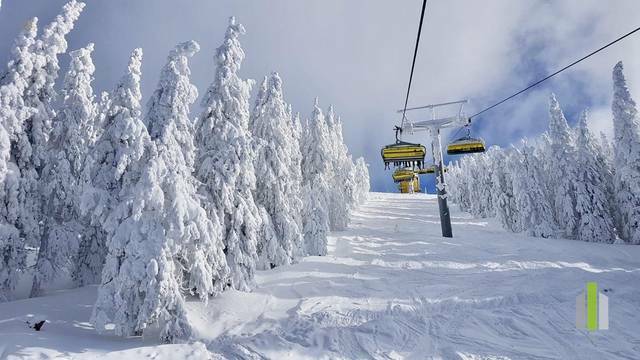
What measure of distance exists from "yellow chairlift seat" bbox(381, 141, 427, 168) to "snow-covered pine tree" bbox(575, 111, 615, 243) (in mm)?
18888

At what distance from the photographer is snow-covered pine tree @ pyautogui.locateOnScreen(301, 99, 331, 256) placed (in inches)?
914

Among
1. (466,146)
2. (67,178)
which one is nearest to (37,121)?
(67,178)

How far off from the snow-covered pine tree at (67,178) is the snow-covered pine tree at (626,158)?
125 ft

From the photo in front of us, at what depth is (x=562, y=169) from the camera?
106ft

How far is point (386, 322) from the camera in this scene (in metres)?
11.5

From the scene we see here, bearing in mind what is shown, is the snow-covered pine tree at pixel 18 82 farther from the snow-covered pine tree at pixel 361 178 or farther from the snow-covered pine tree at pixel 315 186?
the snow-covered pine tree at pixel 361 178

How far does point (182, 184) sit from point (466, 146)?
17880mm

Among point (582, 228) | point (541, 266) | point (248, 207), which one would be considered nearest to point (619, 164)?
point (582, 228)

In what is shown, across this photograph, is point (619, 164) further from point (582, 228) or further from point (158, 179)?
point (158, 179)

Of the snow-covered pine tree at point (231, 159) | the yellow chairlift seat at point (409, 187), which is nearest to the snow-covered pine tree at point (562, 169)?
the snow-covered pine tree at point (231, 159)

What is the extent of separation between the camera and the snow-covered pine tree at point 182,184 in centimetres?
1120

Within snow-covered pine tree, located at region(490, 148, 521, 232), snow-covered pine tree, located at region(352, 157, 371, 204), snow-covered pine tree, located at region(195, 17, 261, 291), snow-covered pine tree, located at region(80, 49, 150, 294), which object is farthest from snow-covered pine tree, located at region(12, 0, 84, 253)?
snow-covered pine tree, located at region(352, 157, 371, 204)

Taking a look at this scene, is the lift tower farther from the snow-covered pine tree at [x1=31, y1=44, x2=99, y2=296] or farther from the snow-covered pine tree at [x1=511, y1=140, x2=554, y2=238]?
the snow-covered pine tree at [x1=31, y1=44, x2=99, y2=296]

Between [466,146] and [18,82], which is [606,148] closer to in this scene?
[466,146]
